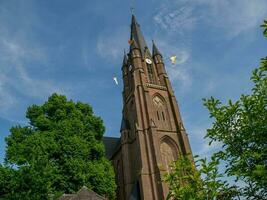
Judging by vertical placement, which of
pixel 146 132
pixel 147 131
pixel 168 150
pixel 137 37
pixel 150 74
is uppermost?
pixel 137 37

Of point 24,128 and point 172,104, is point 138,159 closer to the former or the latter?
point 172,104

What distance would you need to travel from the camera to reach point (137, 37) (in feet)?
134

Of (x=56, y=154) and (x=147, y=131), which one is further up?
(x=147, y=131)

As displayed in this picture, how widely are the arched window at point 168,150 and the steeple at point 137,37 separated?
50.1ft

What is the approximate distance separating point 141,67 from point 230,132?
2952cm

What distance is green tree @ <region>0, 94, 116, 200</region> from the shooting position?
14113mm

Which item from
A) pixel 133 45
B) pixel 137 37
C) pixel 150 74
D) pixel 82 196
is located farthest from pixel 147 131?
pixel 137 37

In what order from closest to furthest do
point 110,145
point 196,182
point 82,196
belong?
1. point 196,182
2. point 82,196
3. point 110,145

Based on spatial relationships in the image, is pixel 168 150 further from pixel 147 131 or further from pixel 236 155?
pixel 236 155

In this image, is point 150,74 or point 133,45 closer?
point 150,74

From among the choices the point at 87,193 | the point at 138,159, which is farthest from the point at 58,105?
the point at 138,159

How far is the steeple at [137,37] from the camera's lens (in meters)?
38.8

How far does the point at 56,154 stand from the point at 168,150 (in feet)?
46.2

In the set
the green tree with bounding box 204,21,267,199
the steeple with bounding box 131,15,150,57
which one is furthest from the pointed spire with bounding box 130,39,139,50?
the green tree with bounding box 204,21,267,199
